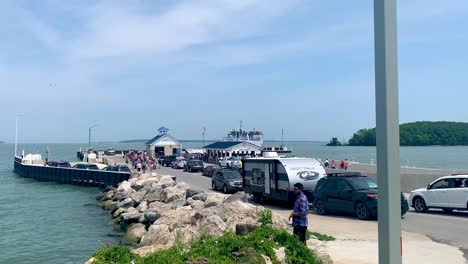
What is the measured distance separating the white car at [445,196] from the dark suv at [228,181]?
38.5 feet

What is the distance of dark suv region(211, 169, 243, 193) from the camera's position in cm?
2838

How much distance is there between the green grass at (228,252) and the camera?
7.34 meters

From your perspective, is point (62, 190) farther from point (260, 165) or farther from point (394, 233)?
point (394, 233)

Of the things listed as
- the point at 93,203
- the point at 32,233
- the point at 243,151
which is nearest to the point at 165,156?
the point at 243,151

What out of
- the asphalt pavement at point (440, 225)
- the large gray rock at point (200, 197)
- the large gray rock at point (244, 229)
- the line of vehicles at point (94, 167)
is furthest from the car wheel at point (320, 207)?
the line of vehicles at point (94, 167)

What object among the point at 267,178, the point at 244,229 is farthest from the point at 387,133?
the point at 267,178

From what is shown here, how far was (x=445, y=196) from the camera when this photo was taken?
17.8 m

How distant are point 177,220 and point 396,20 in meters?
16.2

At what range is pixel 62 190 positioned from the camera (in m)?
46.8

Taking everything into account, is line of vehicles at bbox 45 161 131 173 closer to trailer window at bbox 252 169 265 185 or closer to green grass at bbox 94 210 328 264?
trailer window at bbox 252 169 265 185

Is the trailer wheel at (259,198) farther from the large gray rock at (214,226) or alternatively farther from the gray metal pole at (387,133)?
the gray metal pole at (387,133)

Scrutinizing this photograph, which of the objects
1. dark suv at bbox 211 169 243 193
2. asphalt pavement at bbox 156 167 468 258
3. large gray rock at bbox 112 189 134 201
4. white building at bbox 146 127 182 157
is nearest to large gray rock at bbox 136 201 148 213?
large gray rock at bbox 112 189 134 201

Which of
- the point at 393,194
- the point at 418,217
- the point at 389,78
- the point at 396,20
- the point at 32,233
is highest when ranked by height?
the point at 396,20

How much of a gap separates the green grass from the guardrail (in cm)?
3804
